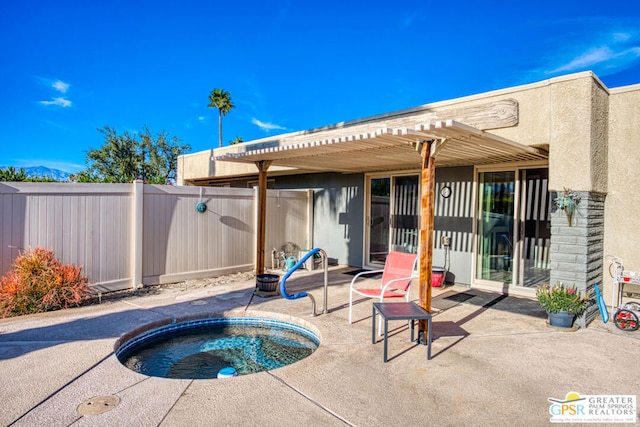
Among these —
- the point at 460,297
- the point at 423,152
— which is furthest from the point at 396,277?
the point at 460,297

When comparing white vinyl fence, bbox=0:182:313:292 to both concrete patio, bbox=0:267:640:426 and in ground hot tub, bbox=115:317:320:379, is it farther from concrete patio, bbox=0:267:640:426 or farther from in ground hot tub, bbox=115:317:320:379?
in ground hot tub, bbox=115:317:320:379

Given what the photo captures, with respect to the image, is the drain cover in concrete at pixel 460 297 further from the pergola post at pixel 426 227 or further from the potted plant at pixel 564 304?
the pergola post at pixel 426 227

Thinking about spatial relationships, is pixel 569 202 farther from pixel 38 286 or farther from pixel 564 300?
pixel 38 286

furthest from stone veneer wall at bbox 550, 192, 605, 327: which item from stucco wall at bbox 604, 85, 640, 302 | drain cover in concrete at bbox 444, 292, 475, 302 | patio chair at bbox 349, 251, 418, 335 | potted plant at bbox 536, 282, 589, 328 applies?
patio chair at bbox 349, 251, 418, 335

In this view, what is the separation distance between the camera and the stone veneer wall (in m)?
5.23

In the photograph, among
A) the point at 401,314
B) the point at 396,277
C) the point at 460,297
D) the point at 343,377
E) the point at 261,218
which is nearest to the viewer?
the point at 343,377

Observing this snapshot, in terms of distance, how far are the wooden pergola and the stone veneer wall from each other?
1125 mm

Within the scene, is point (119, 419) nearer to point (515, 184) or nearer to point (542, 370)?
point (542, 370)

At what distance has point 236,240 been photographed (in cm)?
928

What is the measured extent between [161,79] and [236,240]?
32.6 m

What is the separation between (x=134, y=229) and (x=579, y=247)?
7.47 meters

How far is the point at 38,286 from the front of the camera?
582 centimetres

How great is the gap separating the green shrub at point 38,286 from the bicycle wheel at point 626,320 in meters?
7.88

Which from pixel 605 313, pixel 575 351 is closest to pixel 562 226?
pixel 605 313
